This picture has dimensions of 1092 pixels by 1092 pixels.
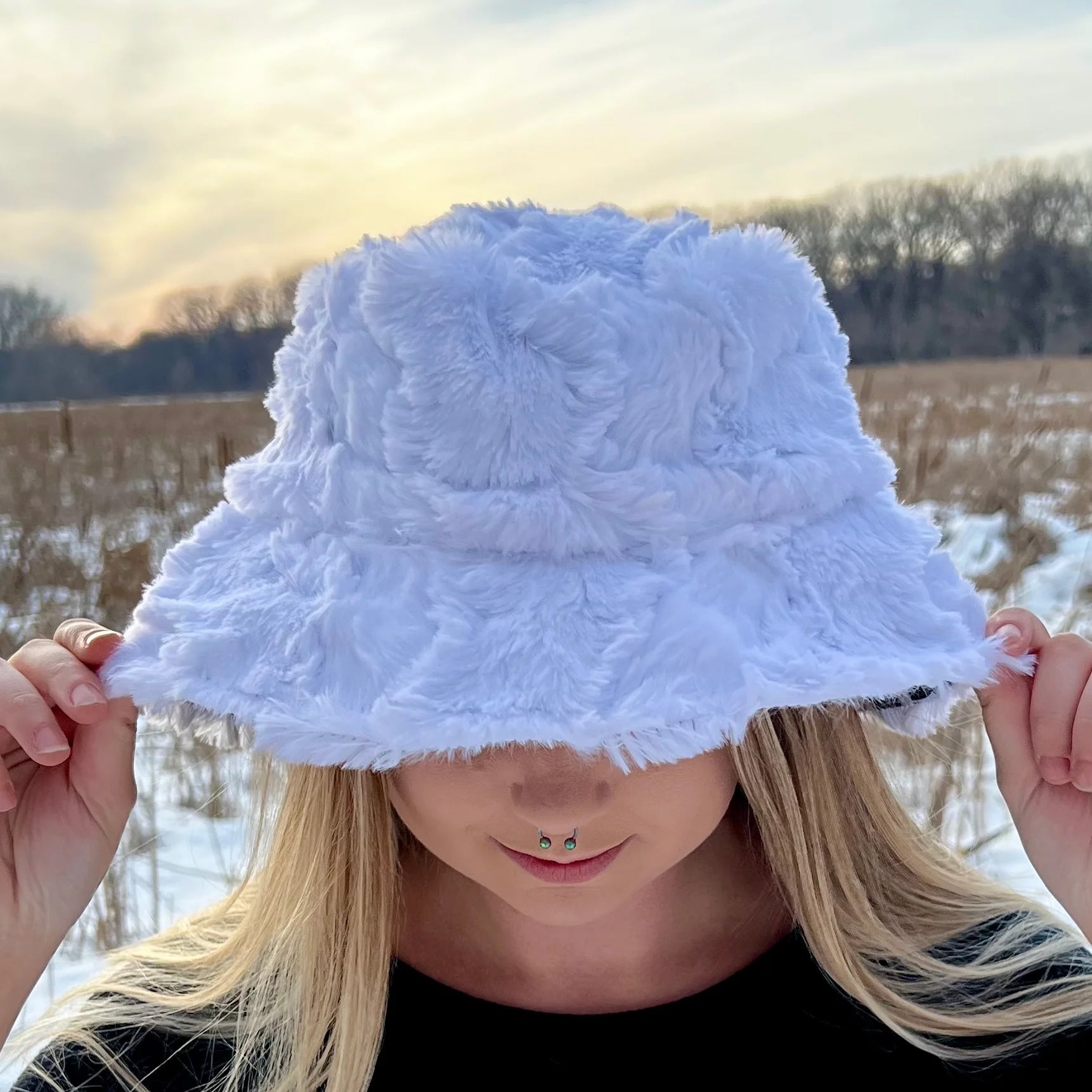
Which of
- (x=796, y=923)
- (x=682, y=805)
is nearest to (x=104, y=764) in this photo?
(x=682, y=805)

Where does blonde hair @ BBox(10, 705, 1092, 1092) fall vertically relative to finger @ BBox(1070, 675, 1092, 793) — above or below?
below

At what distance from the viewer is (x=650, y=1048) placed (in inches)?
41.8

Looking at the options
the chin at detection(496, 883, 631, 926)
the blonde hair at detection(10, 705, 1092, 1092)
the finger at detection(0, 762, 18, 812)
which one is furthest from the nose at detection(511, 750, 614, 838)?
the finger at detection(0, 762, 18, 812)

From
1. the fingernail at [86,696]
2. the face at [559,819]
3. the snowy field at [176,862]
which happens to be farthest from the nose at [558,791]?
the snowy field at [176,862]

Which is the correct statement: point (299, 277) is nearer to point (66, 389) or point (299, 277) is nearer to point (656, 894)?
point (656, 894)

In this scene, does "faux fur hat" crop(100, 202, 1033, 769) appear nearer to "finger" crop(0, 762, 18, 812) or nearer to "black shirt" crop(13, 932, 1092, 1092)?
"finger" crop(0, 762, 18, 812)

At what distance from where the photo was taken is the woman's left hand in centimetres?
91

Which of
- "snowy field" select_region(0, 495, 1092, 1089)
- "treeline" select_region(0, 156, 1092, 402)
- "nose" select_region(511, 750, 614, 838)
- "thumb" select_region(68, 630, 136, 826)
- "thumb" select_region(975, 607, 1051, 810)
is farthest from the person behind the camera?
"treeline" select_region(0, 156, 1092, 402)

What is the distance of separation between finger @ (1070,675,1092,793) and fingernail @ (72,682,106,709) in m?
0.91

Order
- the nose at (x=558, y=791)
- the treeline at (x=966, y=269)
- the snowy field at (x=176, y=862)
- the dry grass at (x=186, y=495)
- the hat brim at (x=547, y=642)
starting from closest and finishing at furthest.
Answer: the hat brim at (x=547, y=642), the nose at (x=558, y=791), the snowy field at (x=176, y=862), the dry grass at (x=186, y=495), the treeline at (x=966, y=269)

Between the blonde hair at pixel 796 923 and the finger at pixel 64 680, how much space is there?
325mm

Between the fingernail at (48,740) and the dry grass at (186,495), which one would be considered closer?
the fingernail at (48,740)

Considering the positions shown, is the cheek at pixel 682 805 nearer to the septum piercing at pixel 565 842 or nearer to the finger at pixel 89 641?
the septum piercing at pixel 565 842

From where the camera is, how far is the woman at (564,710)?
0.71 m
